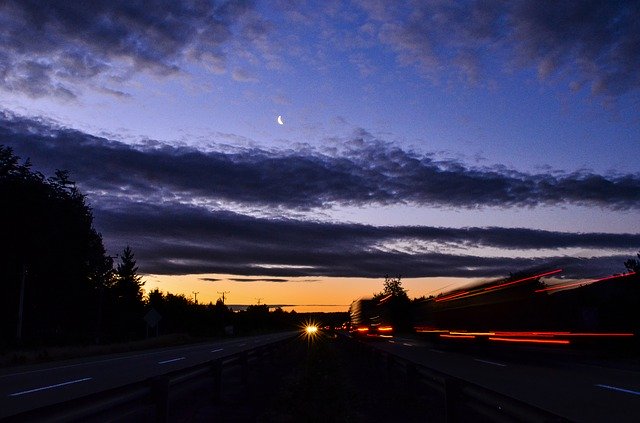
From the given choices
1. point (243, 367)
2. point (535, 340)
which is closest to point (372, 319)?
point (535, 340)

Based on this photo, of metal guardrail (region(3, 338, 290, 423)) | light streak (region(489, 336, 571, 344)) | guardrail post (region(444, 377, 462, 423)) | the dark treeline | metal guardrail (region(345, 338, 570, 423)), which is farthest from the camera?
the dark treeline

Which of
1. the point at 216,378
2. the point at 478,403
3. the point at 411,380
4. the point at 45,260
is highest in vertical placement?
the point at 45,260

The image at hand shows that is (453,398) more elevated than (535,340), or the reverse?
(535,340)

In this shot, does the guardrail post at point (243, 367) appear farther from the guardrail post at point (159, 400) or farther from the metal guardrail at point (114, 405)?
the guardrail post at point (159, 400)

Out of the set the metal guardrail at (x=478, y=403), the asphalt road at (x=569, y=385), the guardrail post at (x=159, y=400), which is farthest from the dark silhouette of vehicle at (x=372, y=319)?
the guardrail post at (x=159, y=400)

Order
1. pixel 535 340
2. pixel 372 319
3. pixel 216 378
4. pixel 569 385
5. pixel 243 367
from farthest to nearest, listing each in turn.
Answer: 1. pixel 372 319
2. pixel 535 340
3. pixel 569 385
4. pixel 243 367
5. pixel 216 378

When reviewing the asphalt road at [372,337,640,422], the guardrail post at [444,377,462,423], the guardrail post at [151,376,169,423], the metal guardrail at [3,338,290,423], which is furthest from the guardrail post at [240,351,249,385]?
the guardrail post at [444,377,462,423]

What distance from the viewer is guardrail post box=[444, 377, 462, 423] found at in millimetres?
8258

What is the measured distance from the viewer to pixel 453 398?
27.3ft

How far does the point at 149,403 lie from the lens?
316 inches

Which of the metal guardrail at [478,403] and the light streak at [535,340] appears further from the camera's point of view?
the light streak at [535,340]

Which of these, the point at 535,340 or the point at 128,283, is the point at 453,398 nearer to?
the point at 535,340

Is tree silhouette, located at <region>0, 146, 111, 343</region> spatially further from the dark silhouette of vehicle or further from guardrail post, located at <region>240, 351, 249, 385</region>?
guardrail post, located at <region>240, 351, 249, 385</region>

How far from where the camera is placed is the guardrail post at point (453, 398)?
325 inches
